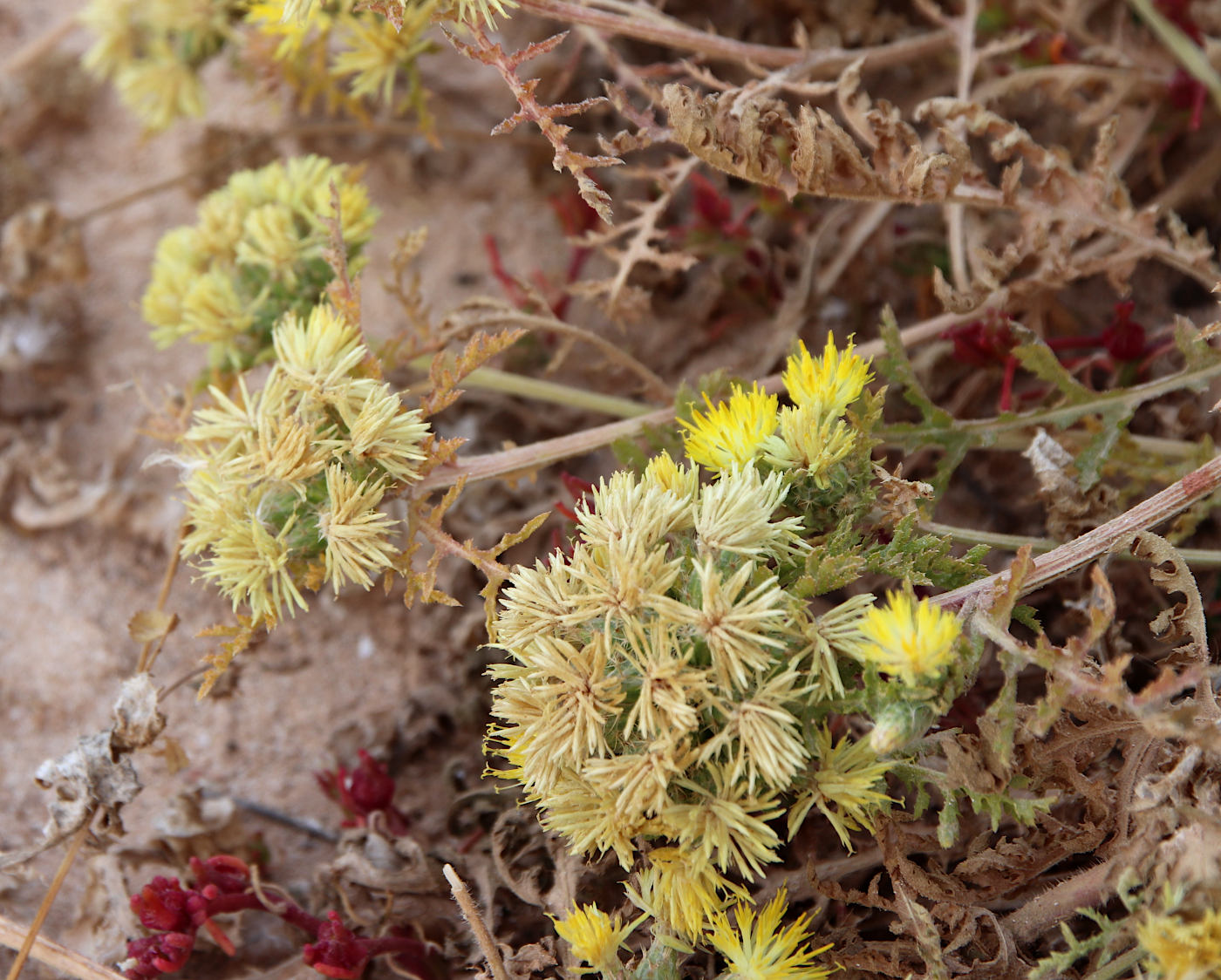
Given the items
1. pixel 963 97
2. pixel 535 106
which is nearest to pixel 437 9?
pixel 535 106

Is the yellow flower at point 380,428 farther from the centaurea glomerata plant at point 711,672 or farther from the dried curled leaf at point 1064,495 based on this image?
the dried curled leaf at point 1064,495

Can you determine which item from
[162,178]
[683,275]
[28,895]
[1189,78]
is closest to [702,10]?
[683,275]

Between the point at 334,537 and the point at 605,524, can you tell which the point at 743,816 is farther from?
the point at 334,537

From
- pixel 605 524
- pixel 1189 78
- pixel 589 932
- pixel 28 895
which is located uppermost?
pixel 1189 78

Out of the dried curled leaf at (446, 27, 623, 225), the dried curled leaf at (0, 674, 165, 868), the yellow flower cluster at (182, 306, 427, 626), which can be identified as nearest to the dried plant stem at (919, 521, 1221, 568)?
the dried curled leaf at (446, 27, 623, 225)

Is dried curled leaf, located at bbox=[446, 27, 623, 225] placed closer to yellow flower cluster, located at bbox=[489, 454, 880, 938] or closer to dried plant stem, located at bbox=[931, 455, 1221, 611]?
yellow flower cluster, located at bbox=[489, 454, 880, 938]

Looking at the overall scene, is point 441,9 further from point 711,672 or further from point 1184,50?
point 1184,50
